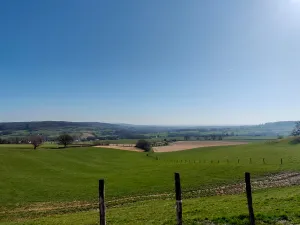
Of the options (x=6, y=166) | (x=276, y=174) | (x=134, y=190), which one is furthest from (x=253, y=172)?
(x=6, y=166)

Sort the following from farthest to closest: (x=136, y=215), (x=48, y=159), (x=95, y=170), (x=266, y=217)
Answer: (x=48, y=159), (x=95, y=170), (x=136, y=215), (x=266, y=217)

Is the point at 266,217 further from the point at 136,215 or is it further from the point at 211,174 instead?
the point at 211,174

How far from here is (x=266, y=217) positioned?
16.8 meters

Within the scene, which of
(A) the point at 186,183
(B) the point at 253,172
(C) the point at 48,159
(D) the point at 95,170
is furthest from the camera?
(C) the point at 48,159

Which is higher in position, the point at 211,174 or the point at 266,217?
the point at 266,217

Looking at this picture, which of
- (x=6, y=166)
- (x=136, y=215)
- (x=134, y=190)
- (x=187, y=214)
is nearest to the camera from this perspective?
(x=187, y=214)

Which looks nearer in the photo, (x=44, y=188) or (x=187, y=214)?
(x=187, y=214)

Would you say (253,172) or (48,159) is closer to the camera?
(253,172)

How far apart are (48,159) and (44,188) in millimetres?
33738

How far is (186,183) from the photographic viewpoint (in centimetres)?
4434

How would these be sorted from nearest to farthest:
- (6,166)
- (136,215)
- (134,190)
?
(136,215) → (134,190) → (6,166)

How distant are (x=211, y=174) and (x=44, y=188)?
94.7ft

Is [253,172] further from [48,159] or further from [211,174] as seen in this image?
[48,159]

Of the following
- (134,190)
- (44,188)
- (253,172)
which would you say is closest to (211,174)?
(253,172)
